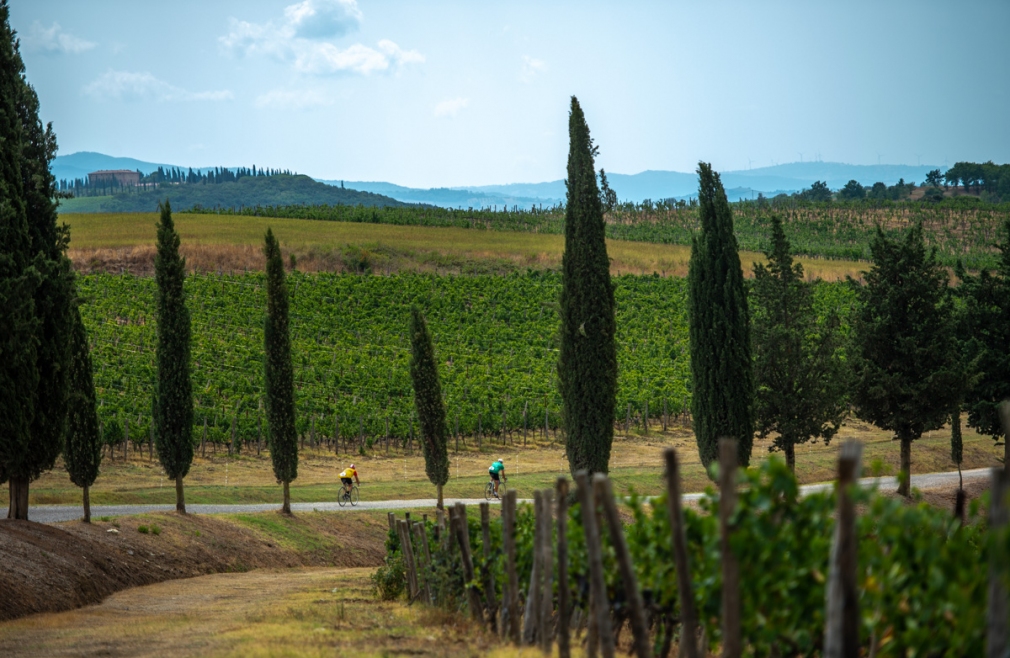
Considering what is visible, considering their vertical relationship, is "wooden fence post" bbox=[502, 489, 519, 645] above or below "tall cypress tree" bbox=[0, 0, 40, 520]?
below

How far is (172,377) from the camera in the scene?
80.8 feet

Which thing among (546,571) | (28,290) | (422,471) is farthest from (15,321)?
(422,471)

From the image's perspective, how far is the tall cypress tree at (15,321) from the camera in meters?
17.7

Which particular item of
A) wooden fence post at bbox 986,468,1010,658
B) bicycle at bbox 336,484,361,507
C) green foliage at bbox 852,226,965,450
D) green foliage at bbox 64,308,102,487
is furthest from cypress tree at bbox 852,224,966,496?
wooden fence post at bbox 986,468,1010,658

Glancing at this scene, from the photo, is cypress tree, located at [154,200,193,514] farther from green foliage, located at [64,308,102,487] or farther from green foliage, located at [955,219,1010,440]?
green foliage, located at [955,219,1010,440]

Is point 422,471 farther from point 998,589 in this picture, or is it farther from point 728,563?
point 998,589

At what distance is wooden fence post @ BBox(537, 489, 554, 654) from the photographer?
31.7 feet

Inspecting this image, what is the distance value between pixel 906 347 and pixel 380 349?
34.0 m

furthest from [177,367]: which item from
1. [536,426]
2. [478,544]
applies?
[536,426]

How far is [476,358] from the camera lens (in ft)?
192

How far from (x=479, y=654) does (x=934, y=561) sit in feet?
16.4

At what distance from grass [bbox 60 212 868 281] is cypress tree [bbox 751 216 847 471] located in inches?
1799

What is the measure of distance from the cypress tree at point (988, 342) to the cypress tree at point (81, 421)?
2691 cm

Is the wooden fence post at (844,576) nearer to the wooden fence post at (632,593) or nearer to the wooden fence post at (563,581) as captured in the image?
the wooden fence post at (632,593)
